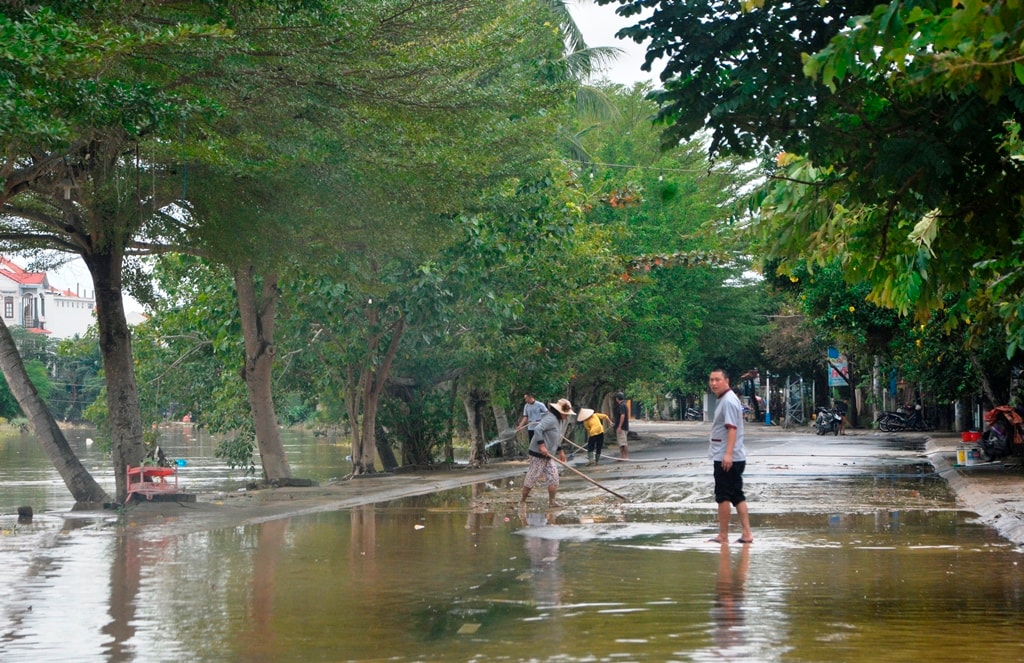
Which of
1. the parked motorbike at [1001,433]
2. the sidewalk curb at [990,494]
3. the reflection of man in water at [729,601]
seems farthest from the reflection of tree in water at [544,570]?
the parked motorbike at [1001,433]

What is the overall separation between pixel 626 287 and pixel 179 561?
2847cm

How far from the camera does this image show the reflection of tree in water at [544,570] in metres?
9.82

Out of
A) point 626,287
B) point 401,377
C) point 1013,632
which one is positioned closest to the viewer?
point 1013,632

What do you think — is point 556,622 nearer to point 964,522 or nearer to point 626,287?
point 964,522

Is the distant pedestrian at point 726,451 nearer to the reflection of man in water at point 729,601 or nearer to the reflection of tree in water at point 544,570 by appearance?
the reflection of man in water at point 729,601

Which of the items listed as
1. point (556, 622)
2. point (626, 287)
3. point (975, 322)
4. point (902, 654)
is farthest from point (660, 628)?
point (626, 287)

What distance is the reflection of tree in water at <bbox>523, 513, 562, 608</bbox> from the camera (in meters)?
9.82

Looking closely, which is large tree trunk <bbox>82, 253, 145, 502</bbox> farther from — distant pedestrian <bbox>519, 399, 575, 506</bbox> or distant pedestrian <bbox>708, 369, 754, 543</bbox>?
distant pedestrian <bbox>708, 369, 754, 543</bbox>

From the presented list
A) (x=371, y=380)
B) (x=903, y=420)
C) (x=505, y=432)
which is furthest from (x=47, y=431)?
(x=903, y=420)

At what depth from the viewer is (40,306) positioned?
122 metres

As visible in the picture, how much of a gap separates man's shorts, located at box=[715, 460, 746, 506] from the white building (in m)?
98.4

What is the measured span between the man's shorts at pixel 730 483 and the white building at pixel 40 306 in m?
98.4

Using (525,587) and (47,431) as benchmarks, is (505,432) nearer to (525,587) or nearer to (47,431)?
(47,431)

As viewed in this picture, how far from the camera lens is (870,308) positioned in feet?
92.0
